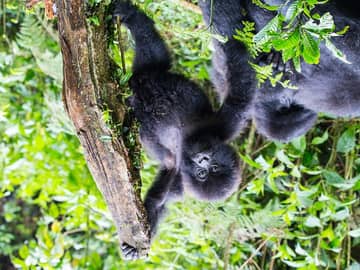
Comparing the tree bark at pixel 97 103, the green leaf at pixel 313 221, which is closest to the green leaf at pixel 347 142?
the green leaf at pixel 313 221

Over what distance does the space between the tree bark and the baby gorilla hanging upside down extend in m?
0.34

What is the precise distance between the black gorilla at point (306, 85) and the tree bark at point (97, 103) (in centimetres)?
40

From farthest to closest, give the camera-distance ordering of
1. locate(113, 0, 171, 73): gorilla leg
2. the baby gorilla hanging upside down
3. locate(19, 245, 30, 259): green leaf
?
locate(19, 245, 30, 259): green leaf → the baby gorilla hanging upside down → locate(113, 0, 171, 73): gorilla leg

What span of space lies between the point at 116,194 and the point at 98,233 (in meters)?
1.30

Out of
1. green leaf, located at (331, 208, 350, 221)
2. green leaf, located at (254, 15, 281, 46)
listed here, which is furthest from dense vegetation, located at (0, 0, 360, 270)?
green leaf, located at (254, 15, 281, 46)

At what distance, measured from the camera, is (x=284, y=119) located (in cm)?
149

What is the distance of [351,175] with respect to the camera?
1639 mm

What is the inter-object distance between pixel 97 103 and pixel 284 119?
2.37 feet

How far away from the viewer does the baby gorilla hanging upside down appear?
1401mm

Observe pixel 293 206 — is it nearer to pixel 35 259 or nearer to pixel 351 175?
pixel 351 175

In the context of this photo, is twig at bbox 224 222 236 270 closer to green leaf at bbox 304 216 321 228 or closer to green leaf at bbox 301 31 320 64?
green leaf at bbox 304 216 321 228

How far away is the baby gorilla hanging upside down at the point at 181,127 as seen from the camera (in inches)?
55.2

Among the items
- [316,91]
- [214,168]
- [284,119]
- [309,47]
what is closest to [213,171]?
[214,168]

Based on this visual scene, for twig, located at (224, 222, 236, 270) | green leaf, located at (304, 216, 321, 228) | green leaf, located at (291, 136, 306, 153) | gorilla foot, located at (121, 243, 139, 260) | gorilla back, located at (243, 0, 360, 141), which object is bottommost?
twig, located at (224, 222, 236, 270)
